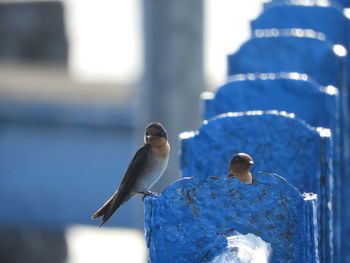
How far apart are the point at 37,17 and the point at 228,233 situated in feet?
62.9

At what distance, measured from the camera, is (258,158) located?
2646 mm

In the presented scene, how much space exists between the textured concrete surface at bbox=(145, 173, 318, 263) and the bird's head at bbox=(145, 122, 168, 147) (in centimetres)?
105

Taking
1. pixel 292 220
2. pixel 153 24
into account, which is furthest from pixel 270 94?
pixel 153 24

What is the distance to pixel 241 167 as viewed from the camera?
2.12m

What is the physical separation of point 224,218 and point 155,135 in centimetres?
115

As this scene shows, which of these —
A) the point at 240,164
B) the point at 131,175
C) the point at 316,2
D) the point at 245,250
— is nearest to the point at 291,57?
the point at 131,175

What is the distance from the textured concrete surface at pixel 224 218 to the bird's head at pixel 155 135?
3.44 feet

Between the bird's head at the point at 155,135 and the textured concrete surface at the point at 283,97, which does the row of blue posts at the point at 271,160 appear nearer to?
the textured concrete surface at the point at 283,97

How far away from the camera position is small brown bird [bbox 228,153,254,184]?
2.11 meters

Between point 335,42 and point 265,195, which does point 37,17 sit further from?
point 265,195

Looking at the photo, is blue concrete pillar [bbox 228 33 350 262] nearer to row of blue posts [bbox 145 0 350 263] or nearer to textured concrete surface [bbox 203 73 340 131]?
row of blue posts [bbox 145 0 350 263]

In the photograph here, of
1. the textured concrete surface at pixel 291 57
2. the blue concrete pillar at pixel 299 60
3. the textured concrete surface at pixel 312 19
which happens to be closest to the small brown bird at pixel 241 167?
the blue concrete pillar at pixel 299 60

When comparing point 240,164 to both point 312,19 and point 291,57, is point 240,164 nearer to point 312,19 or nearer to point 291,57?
point 291,57

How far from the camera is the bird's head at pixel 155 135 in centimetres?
302
